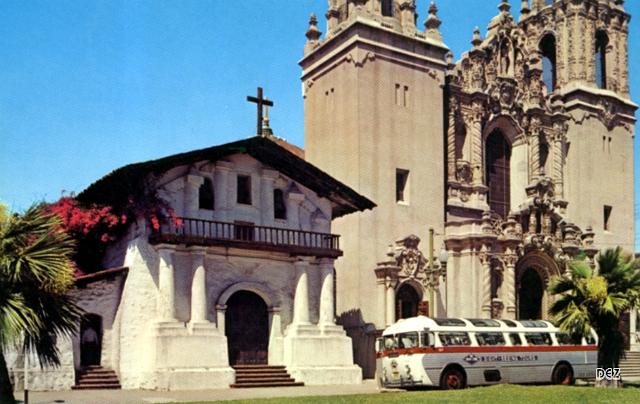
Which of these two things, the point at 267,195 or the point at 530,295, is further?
the point at 530,295

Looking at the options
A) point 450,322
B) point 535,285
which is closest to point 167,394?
point 450,322

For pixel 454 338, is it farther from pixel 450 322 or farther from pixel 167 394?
pixel 167 394

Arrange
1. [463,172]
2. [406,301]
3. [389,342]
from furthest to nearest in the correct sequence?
[463,172] < [406,301] < [389,342]

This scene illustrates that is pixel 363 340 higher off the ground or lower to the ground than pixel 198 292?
lower

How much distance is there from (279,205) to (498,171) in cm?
1843

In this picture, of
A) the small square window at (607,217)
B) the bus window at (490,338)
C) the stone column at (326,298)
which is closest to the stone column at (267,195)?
the stone column at (326,298)

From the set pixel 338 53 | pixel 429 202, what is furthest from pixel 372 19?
pixel 429 202

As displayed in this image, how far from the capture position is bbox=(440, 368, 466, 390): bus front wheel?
98.6 ft

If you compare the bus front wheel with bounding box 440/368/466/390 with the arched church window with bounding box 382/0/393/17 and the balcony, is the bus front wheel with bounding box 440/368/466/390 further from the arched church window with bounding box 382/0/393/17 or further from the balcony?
the arched church window with bounding box 382/0/393/17

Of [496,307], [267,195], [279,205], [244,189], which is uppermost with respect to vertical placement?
[244,189]

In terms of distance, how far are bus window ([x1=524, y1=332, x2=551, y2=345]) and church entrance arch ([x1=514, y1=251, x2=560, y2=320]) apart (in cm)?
1341

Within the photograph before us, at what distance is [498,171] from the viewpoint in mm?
50469

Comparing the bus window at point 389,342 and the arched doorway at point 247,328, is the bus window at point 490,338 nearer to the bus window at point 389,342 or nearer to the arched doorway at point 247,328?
the bus window at point 389,342

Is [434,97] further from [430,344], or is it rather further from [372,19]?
[430,344]
